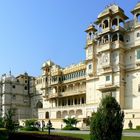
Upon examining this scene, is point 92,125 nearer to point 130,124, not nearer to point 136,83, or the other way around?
point 130,124

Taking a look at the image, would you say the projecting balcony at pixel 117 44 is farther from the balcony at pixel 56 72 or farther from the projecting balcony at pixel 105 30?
Result: the balcony at pixel 56 72

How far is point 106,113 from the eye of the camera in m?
26.9

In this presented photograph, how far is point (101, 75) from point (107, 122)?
4866 cm

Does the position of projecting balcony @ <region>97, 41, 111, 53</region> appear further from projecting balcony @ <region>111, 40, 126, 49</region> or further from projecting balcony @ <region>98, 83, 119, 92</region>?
projecting balcony @ <region>98, 83, 119, 92</region>

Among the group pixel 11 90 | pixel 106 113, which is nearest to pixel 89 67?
pixel 11 90

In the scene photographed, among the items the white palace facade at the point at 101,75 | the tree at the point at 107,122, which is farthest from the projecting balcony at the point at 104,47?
the tree at the point at 107,122

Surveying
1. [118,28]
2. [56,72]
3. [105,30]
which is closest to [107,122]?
[118,28]

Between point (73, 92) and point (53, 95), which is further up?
point (73, 92)

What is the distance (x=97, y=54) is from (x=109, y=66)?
6802 mm

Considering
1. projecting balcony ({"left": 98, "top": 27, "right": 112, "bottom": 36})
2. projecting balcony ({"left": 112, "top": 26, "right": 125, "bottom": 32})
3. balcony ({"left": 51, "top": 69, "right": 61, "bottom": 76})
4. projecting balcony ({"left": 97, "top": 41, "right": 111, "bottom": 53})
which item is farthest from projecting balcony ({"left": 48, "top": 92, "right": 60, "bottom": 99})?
projecting balcony ({"left": 112, "top": 26, "right": 125, "bottom": 32})

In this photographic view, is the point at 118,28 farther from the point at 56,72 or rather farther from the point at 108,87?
the point at 56,72

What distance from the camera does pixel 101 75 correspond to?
75000 millimetres

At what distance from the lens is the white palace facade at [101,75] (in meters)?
70.5

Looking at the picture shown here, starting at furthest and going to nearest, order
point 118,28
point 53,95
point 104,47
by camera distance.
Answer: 1. point 53,95
2. point 104,47
3. point 118,28
